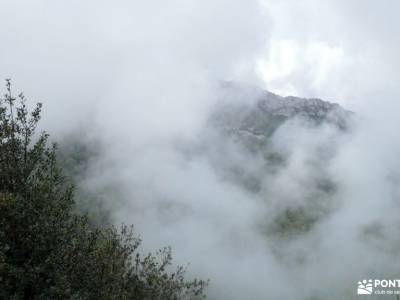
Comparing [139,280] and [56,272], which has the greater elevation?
[139,280]

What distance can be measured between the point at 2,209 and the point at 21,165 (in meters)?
3.35

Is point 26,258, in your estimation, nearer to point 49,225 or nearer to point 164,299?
point 49,225

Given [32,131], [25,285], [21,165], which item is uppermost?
[32,131]

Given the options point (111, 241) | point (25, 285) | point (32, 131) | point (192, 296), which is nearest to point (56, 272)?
point (25, 285)

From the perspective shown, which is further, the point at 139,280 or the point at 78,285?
the point at 139,280

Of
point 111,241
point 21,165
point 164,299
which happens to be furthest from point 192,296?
point 21,165

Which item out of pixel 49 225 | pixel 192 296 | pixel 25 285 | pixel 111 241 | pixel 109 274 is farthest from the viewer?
pixel 192 296

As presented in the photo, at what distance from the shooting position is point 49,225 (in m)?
25.3

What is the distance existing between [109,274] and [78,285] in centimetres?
171

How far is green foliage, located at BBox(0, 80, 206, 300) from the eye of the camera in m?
23.8

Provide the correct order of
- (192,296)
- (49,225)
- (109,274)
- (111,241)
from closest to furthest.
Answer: (49,225), (109,274), (111,241), (192,296)

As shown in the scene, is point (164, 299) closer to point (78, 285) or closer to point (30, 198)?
point (78, 285)

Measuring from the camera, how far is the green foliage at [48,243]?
938 inches

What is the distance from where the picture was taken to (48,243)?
82.7 ft
